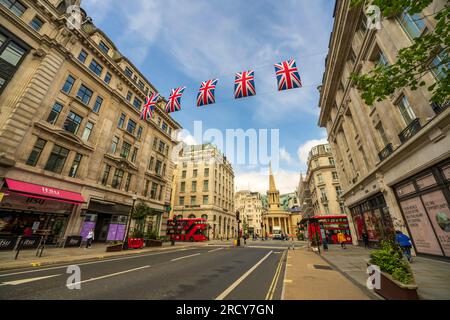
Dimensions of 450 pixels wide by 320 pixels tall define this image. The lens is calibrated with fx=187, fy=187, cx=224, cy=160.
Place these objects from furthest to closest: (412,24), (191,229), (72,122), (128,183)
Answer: (191,229) < (128,183) < (72,122) < (412,24)

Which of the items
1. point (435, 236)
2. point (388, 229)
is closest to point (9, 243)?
point (435, 236)

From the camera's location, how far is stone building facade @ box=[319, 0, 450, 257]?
9.58m

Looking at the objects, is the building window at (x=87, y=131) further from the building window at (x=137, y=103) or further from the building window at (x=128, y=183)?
the building window at (x=137, y=103)

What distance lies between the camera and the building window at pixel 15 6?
15.5m

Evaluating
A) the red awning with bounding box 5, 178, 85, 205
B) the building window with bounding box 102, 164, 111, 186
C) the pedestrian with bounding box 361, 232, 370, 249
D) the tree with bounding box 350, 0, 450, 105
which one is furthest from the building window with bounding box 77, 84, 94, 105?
the pedestrian with bounding box 361, 232, 370, 249

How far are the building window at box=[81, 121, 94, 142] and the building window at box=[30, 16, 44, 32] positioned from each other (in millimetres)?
9110

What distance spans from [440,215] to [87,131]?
2930 centimetres

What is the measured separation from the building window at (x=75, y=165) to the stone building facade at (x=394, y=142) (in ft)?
81.4

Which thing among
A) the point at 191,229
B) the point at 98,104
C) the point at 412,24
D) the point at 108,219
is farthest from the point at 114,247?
the point at 412,24

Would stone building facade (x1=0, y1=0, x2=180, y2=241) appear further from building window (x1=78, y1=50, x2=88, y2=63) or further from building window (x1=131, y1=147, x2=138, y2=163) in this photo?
building window (x1=131, y1=147, x2=138, y2=163)

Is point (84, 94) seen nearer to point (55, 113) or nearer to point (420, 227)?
point (55, 113)

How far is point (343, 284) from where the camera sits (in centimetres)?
691

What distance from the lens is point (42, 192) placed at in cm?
1528
